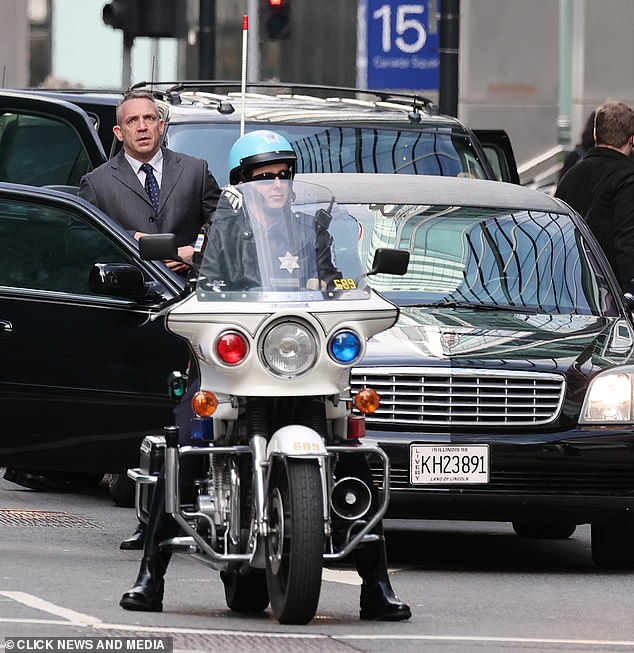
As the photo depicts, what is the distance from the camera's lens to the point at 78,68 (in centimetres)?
3028

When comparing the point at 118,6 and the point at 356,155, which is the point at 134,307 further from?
the point at 118,6

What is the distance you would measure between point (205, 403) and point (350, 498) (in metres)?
0.60

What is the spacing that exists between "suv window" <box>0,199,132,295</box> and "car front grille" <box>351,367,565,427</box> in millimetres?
1461

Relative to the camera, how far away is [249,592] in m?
7.90

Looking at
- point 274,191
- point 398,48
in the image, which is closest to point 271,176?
point 274,191

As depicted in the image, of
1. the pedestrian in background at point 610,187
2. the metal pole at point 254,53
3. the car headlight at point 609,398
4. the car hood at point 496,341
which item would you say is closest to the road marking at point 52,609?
the car hood at point 496,341

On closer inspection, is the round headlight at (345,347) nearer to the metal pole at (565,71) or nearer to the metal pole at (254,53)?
the metal pole at (254,53)

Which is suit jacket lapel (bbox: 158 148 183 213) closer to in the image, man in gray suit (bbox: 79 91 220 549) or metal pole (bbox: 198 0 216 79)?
man in gray suit (bbox: 79 91 220 549)

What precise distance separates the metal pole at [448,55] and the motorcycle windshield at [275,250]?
895 cm

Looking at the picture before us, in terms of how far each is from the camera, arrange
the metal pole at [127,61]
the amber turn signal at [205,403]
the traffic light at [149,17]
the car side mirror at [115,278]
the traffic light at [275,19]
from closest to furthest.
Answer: the amber turn signal at [205,403]
the car side mirror at [115,278]
the traffic light at [149,17]
the metal pole at [127,61]
the traffic light at [275,19]

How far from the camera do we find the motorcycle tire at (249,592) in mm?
7887

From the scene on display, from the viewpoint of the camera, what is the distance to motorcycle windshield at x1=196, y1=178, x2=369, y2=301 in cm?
761

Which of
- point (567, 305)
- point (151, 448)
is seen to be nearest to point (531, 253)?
point (567, 305)

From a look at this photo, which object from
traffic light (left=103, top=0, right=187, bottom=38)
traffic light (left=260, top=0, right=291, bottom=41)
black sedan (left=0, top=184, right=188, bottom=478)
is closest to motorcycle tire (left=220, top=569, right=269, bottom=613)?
black sedan (left=0, top=184, right=188, bottom=478)
